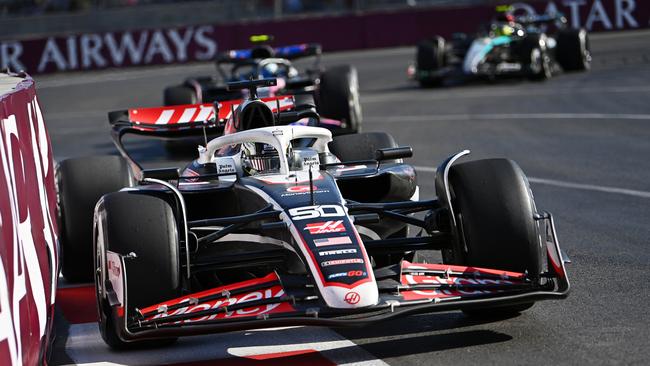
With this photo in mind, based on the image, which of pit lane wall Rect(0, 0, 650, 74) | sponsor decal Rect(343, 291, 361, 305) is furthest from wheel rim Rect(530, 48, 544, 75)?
sponsor decal Rect(343, 291, 361, 305)

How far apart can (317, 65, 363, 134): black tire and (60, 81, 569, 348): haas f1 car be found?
28.3 feet

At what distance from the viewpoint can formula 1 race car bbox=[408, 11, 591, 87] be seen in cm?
2425

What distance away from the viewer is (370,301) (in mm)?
6121

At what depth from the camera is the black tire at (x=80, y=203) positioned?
8.66 meters

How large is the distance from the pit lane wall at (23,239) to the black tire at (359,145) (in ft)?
7.30

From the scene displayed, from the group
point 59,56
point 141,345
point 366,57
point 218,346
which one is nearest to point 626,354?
point 218,346

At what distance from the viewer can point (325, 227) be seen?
21.6ft

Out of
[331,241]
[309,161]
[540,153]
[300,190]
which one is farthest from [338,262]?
[540,153]

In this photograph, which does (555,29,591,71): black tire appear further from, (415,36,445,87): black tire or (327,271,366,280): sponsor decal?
(327,271,366,280): sponsor decal

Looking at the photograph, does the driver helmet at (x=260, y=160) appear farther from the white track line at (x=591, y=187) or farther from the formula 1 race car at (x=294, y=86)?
the formula 1 race car at (x=294, y=86)

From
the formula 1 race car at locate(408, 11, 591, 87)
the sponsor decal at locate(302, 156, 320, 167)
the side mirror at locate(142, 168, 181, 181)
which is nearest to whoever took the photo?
the side mirror at locate(142, 168, 181, 181)

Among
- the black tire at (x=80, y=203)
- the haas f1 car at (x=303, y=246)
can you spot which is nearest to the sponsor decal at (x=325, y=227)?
the haas f1 car at (x=303, y=246)

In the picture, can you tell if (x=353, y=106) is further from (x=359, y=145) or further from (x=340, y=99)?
(x=359, y=145)

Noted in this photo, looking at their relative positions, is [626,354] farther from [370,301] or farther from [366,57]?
[366,57]
